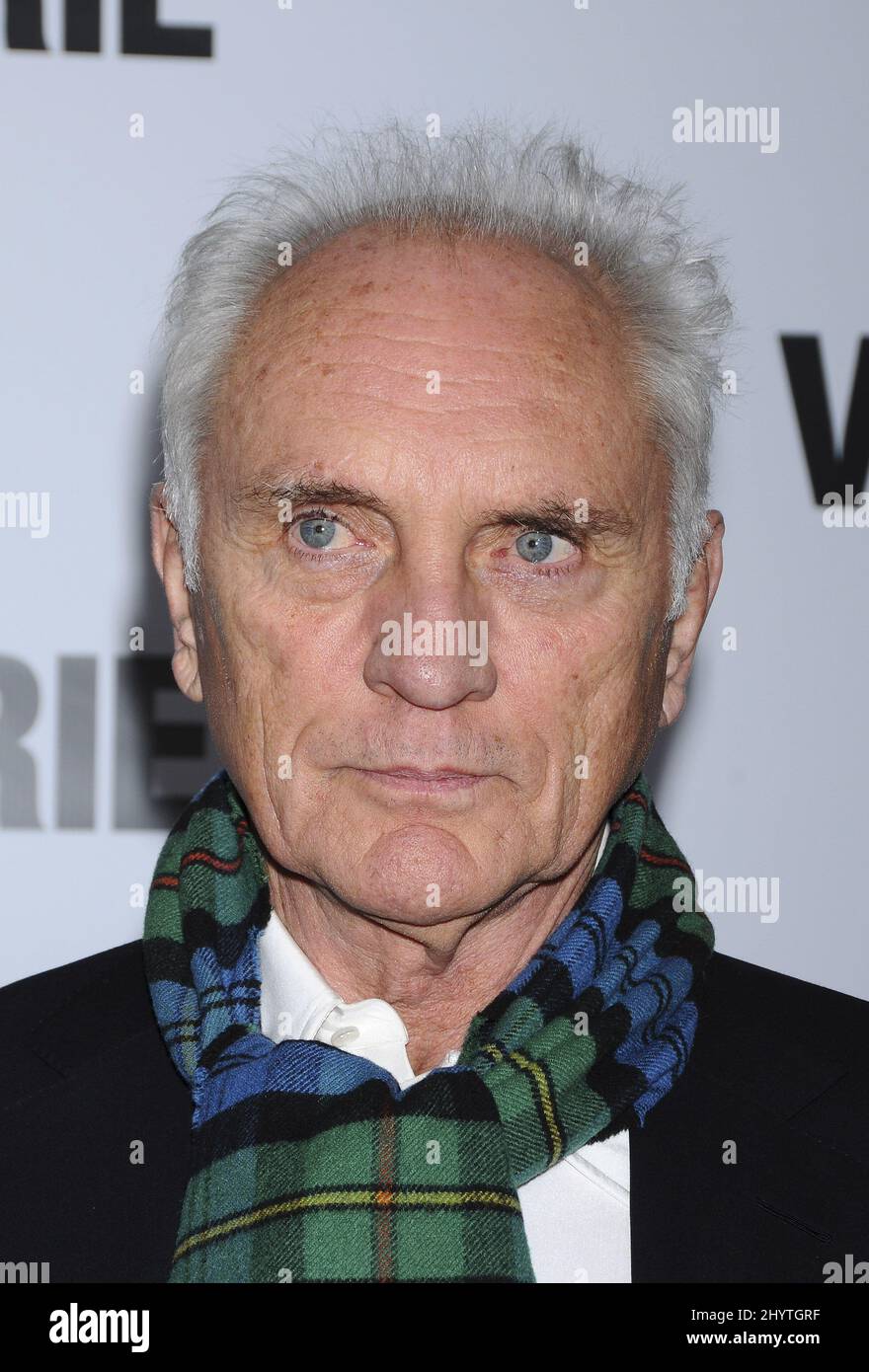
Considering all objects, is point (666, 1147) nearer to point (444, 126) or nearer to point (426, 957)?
point (426, 957)

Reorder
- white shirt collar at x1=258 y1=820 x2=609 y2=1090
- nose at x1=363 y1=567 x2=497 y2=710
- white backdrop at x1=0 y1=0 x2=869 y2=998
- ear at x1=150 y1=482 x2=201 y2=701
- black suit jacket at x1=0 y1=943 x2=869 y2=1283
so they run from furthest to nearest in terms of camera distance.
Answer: white backdrop at x1=0 y1=0 x2=869 y2=998, ear at x1=150 y1=482 x2=201 y2=701, white shirt collar at x1=258 y1=820 x2=609 y2=1090, black suit jacket at x1=0 y1=943 x2=869 y2=1283, nose at x1=363 y1=567 x2=497 y2=710

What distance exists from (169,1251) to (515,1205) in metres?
0.40

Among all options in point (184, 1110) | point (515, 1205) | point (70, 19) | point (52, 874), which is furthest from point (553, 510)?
point (70, 19)

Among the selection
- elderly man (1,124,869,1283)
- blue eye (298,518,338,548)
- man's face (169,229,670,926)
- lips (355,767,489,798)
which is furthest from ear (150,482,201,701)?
lips (355,767,489,798)

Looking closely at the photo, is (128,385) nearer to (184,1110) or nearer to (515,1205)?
(184,1110)

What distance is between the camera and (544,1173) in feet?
5.40

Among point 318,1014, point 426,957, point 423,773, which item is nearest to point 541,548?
point 423,773

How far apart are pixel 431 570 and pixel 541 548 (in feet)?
0.51

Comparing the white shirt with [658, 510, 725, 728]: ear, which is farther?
[658, 510, 725, 728]: ear

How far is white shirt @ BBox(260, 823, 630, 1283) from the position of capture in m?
1.61

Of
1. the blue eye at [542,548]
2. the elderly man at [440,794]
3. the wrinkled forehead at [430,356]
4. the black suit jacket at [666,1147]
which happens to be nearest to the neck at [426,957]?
the elderly man at [440,794]

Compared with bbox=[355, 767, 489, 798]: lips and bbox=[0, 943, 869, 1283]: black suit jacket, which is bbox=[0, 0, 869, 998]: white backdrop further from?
bbox=[355, 767, 489, 798]: lips

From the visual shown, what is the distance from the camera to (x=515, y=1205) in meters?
1.51

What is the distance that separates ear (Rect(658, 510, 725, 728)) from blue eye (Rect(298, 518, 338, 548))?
463 mm
